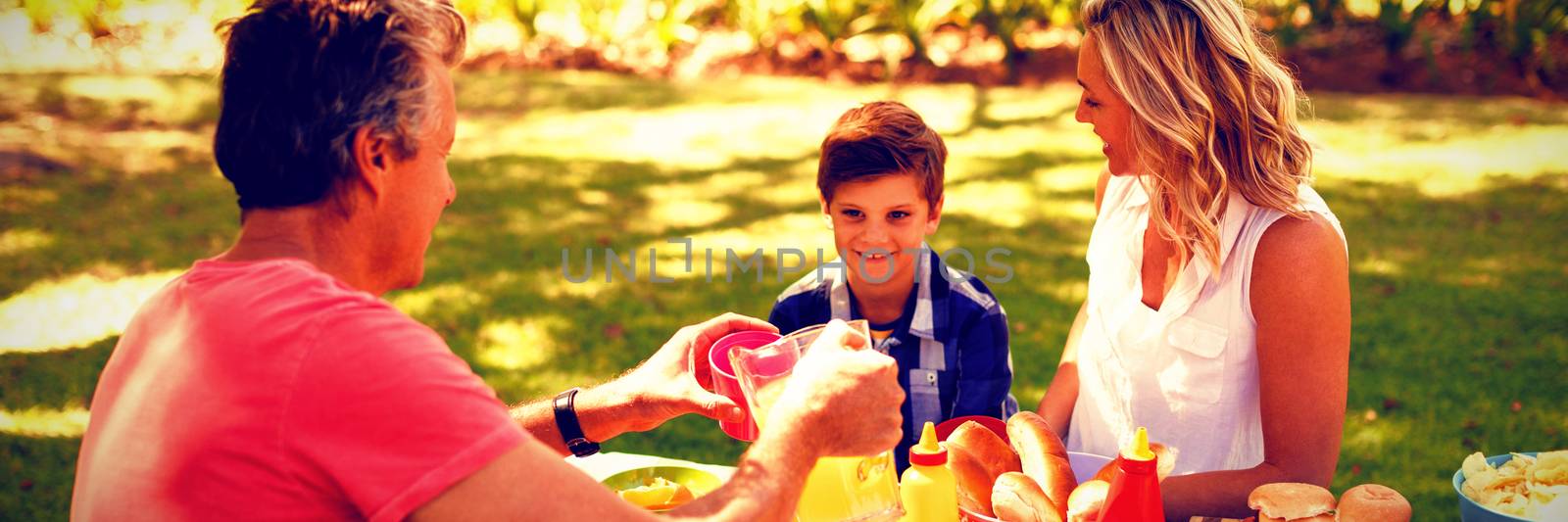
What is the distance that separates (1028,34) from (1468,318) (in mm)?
A: 5599

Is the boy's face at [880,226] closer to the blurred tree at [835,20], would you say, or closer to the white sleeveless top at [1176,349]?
the white sleeveless top at [1176,349]

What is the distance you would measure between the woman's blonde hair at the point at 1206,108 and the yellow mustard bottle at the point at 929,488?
95cm

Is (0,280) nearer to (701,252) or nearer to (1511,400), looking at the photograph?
(701,252)

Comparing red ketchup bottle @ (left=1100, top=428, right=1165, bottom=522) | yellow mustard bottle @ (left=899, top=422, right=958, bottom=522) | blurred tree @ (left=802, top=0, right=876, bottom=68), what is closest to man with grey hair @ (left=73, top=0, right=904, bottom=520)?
yellow mustard bottle @ (left=899, top=422, right=958, bottom=522)

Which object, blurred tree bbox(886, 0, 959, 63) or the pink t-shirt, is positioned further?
blurred tree bbox(886, 0, 959, 63)

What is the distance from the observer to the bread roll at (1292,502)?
188 cm

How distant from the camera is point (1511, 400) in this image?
4742mm

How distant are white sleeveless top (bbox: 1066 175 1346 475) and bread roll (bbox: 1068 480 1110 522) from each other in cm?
74

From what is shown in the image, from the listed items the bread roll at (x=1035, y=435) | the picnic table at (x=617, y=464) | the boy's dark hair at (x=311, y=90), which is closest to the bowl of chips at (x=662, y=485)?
the picnic table at (x=617, y=464)

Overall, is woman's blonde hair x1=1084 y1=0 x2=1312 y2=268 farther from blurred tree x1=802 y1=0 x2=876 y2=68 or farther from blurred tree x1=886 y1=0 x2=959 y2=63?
blurred tree x1=802 y1=0 x2=876 y2=68

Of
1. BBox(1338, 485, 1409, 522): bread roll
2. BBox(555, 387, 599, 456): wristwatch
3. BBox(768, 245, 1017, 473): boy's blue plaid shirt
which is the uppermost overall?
BBox(1338, 485, 1409, 522): bread roll

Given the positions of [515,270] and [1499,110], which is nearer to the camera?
[515,270]

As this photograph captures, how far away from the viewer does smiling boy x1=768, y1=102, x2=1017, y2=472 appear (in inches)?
130

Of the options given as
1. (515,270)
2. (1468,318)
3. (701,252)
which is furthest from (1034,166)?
(515,270)
